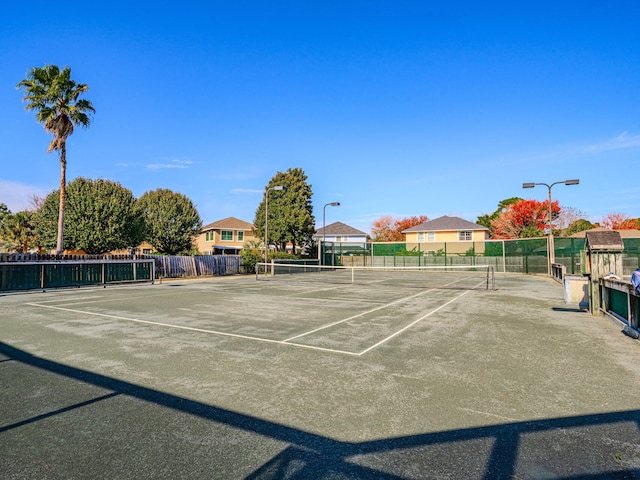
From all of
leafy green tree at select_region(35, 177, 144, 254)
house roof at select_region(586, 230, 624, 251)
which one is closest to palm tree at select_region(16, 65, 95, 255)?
leafy green tree at select_region(35, 177, 144, 254)

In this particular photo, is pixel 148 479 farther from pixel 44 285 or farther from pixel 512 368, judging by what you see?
pixel 44 285

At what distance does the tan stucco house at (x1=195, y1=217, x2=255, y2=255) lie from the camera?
60.2m

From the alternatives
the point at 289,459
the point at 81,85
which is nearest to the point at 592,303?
the point at 289,459

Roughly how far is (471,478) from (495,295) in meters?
15.0

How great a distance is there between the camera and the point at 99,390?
473 cm

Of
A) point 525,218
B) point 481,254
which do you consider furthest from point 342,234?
point 481,254

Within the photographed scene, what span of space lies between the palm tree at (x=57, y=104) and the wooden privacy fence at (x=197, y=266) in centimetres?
697

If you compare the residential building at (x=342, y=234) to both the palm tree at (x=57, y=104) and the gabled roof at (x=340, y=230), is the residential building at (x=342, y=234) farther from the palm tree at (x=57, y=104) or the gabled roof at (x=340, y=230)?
the palm tree at (x=57, y=104)

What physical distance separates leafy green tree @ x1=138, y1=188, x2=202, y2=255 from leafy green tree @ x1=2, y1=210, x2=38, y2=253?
14.3 m

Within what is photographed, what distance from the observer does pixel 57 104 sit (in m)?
26.7

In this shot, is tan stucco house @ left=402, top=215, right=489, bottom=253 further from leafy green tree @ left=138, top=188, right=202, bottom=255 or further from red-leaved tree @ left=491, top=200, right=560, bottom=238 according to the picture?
leafy green tree @ left=138, top=188, right=202, bottom=255

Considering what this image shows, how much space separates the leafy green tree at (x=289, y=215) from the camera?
45750 millimetres

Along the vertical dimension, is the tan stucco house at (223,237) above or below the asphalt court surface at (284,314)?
above

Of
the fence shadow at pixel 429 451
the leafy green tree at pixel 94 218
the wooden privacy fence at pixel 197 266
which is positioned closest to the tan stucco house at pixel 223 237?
the wooden privacy fence at pixel 197 266
